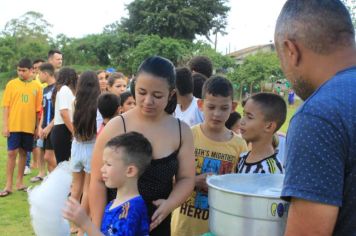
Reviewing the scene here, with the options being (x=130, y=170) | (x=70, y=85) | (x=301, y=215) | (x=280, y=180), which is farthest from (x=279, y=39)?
(x=70, y=85)

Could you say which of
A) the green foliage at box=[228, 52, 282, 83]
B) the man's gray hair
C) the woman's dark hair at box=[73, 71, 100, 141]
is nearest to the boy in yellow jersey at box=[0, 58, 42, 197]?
the woman's dark hair at box=[73, 71, 100, 141]

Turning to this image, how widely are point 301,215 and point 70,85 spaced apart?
529 centimetres

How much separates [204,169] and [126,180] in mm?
835

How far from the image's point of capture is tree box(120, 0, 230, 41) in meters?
45.6

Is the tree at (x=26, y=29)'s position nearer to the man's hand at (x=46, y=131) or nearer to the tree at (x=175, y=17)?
the tree at (x=175, y=17)

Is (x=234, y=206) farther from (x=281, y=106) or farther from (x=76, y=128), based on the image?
(x=76, y=128)

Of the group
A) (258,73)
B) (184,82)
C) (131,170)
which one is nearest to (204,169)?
(131,170)

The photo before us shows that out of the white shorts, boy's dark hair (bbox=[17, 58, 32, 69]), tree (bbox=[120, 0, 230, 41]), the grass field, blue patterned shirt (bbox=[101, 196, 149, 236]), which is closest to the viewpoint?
blue patterned shirt (bbox=[101, 196, 149, 236])

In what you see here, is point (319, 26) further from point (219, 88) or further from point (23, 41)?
point (23, 41)

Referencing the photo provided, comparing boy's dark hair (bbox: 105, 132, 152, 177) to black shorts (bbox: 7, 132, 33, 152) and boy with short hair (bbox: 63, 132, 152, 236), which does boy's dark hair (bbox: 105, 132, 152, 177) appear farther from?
black shorts (bbox: 7, 132, 33, 152)

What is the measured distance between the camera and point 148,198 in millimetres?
2373

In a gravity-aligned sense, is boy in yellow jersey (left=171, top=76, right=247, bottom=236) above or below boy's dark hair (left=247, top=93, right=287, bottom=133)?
below

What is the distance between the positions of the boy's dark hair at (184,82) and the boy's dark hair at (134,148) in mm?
1951

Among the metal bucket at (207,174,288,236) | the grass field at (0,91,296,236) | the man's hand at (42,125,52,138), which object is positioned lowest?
the grass field at (0,91,296,236)
